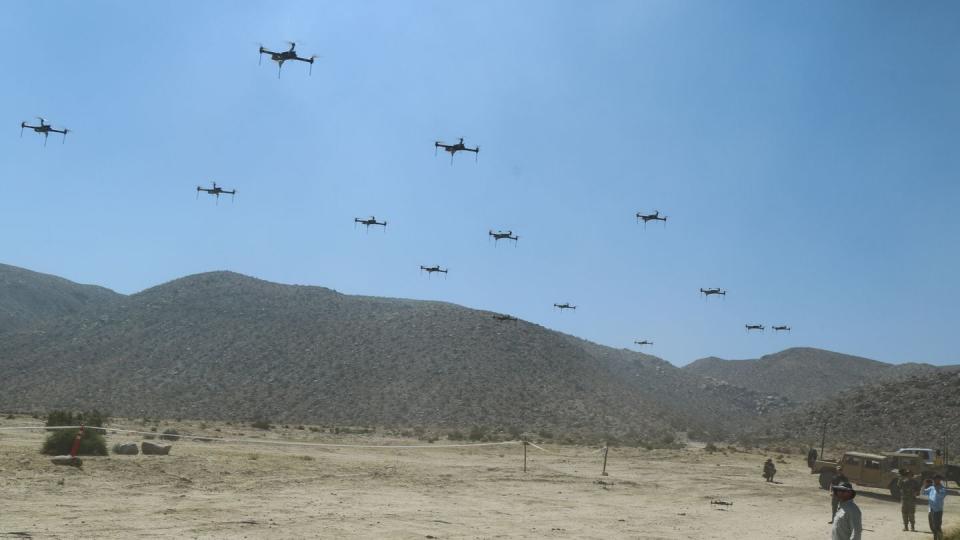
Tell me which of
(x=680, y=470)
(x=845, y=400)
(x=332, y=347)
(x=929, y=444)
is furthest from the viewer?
(x=332, y=347)

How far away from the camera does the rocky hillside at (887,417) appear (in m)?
59.8

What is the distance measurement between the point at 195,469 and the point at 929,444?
56.0m

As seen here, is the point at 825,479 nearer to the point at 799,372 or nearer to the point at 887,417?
the point at 887,417

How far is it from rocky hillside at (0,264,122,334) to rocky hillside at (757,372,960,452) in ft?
302

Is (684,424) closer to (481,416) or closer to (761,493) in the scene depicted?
(481,416)

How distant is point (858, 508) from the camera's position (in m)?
10.1

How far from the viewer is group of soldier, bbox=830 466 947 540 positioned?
31.1 feet

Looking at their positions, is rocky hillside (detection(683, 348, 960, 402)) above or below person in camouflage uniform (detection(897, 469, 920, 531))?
above

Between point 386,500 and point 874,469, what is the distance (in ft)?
62.4

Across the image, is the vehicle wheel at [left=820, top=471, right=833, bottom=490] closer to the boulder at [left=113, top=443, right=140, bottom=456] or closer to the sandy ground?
the sandy ground

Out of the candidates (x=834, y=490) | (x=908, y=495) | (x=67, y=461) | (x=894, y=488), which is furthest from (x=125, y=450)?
(x=894, y=488)

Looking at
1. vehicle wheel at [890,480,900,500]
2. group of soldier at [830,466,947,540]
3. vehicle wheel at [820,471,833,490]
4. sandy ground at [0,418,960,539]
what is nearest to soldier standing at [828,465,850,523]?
group of soldier at [830,466,947,540]

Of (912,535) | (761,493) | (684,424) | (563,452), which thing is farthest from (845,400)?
A: (912,535)

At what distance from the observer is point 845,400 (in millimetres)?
73188
